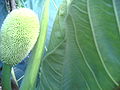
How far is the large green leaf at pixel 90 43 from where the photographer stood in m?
0.56

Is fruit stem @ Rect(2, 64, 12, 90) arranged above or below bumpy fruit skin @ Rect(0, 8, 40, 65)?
below

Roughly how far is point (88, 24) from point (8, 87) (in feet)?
0.96

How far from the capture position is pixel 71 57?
671 mm

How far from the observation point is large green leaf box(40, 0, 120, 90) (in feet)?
1.83

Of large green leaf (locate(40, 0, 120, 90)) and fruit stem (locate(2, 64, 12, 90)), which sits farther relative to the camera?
fruit stem (locate(2, 64, 12, 90))

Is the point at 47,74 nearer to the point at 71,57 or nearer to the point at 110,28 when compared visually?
the point at 71,57

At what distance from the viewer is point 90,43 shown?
61 cm

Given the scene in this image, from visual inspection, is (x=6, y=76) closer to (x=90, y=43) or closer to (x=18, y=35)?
(x=18, y=35)

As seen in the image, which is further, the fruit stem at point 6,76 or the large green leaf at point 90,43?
the fruit stem at point 6,76

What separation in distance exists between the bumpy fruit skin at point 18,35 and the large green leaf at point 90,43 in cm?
7

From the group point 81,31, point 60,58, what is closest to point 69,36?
point 81,31

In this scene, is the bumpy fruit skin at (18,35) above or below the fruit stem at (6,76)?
above

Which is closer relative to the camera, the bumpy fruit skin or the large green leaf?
the large green leaf

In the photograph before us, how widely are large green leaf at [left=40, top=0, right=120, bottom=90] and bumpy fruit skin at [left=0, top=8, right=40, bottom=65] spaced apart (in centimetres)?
7
